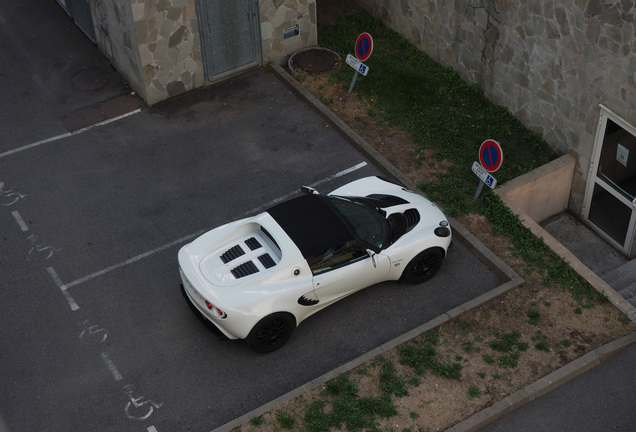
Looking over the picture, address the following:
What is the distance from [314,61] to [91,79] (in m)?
4.54

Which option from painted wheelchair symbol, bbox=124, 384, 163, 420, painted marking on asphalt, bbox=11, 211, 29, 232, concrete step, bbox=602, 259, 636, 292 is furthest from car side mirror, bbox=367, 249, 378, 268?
painted marking on asphalt, bbox=11, 211, 29, 232

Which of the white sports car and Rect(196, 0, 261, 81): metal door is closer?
the white sports car

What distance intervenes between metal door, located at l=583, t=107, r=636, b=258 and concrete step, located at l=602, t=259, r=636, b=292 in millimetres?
511

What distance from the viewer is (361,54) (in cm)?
1434

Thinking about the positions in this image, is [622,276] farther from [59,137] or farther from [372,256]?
[59,137]

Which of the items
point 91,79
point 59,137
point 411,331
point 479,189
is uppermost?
point 91,79

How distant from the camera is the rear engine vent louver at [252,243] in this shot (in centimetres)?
1048

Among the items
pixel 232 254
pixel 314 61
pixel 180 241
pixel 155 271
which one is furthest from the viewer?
pixel 314 61

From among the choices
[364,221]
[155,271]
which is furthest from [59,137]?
[364,221]

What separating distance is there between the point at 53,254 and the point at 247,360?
148 inches

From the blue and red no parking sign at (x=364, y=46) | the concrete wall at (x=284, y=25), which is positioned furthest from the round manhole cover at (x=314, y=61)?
the blue and red no parking sign at (x=364, y=46)

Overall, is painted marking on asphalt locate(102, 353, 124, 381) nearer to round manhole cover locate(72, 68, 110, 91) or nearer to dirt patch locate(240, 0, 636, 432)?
dirt patch locate(240, 0, 636, 432)

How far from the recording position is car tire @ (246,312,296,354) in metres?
9.99

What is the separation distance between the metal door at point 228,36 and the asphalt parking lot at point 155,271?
1.45ft
